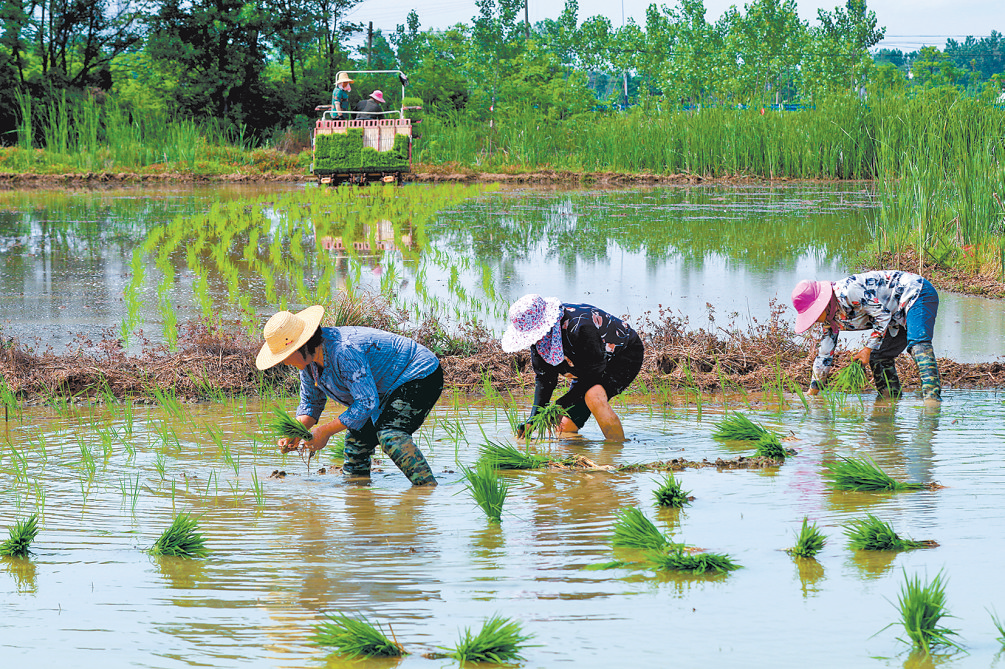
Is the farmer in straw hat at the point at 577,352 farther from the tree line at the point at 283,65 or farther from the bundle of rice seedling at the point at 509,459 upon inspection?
the tree line at the point at 283,65

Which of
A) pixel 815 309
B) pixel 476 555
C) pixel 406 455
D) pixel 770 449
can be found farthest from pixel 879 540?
pixel 815 309

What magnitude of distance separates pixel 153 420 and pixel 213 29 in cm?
2650

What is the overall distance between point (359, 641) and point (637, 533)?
126 cm

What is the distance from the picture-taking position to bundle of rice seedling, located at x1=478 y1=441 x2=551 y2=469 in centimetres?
537

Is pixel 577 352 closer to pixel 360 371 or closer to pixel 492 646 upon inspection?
pixel 360 371

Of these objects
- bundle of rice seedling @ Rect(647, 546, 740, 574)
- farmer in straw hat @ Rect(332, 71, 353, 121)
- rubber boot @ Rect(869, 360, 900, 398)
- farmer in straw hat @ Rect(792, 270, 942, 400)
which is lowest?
bundle of rice seedling @ Rect(647, 546, 740, 574)

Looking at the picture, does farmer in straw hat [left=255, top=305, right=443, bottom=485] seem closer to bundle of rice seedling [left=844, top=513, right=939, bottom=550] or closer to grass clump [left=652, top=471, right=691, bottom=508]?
grass clump [left=652, top=471, right=691, bottom=508]

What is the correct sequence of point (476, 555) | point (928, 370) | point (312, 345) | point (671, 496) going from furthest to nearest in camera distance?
point (928, 370) < point (312, 345) < point (671, 496) < point (476, 555)

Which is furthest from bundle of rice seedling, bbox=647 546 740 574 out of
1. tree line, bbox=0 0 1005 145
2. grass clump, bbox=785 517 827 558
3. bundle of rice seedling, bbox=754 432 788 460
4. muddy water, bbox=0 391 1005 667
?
tree line, bbox=0 0 1005 145

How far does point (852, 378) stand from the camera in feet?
22.4

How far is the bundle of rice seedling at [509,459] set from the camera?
211 inches

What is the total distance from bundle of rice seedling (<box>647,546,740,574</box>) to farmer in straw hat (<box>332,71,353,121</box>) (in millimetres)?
19829

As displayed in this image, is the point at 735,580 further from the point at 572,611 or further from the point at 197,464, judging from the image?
the point at 197,464

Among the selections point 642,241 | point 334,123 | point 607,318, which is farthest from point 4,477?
point 334,123
